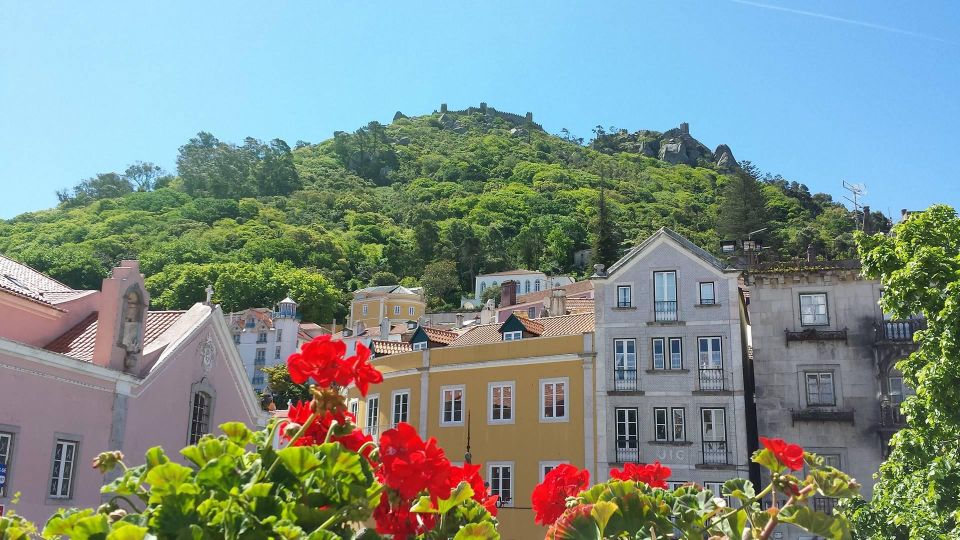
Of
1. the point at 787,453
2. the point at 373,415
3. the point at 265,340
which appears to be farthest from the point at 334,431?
the point at 265,340

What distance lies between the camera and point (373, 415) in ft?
124

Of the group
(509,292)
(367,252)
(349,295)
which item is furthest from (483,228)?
(509,292)

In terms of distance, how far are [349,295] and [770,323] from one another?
87.6 meters

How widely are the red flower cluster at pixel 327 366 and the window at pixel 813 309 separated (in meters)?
29.5

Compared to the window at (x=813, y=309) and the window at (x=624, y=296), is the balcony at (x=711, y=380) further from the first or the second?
the window at (x=624, y=296)

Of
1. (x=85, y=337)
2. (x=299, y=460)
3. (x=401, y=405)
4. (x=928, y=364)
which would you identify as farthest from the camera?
(x=401, y=405)

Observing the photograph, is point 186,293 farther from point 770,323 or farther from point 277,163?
point 770,323

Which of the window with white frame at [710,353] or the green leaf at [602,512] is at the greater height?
the window with white frame at [710,353]

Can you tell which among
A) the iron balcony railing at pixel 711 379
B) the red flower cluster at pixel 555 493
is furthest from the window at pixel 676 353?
the red flower cluster at pixel 555 493

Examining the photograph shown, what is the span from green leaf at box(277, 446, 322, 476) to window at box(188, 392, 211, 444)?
20.7 m

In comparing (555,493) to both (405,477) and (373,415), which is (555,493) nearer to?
(405,477)

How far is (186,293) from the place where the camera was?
327ft

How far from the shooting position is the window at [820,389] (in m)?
29.8

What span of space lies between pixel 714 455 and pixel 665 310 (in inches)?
222
